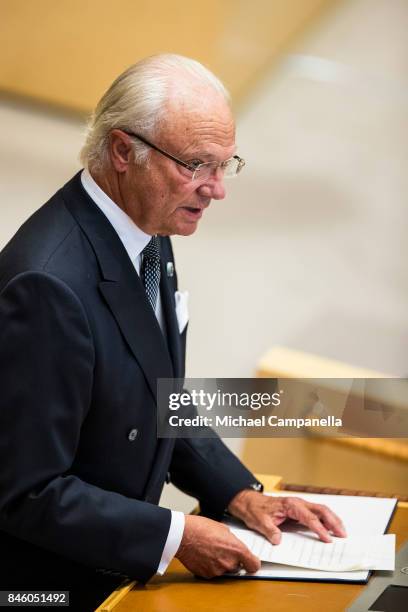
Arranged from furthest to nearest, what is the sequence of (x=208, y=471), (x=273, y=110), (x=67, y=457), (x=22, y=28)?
(x=273, y=110) < (x=22, y=28) < (x=208, y=471) < (x=67, y=457)

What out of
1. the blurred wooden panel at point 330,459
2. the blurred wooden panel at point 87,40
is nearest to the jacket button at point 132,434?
the blurred wooden panel at point 330,459

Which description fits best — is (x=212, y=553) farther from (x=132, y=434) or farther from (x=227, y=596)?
(x=132, y=434)

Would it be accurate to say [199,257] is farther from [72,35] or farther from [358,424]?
[358,424]

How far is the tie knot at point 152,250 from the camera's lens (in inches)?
89.4

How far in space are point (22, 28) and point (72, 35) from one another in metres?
0.29

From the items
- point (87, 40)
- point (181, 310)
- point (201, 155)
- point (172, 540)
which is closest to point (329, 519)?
point (172, 540)

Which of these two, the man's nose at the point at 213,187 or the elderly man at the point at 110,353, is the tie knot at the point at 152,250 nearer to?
the elderly man at the point at 110,353

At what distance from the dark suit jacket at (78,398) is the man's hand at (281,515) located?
20cm

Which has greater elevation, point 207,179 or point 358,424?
point 207,179

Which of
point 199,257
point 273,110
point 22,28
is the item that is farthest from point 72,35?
point 199,257

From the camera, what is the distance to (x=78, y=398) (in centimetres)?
197

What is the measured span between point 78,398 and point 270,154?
465cm

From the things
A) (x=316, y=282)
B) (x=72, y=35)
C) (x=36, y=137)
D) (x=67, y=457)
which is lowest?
(x=67, y=457)

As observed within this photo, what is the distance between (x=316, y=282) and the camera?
5.36 meters
